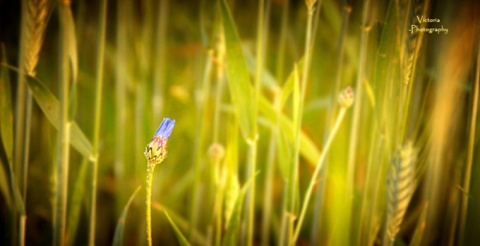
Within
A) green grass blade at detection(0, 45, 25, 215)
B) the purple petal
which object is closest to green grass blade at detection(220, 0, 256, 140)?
the purple petal

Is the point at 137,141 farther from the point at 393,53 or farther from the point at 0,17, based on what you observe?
the point at 393,53

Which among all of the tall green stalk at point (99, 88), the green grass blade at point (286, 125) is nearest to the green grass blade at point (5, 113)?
the tall green stalk at point (99, 88)

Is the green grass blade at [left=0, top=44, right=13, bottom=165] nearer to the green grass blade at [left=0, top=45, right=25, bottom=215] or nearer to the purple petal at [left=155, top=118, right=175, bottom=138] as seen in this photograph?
the green grass blade at [left=0, top=45, right=25, bottom=215]

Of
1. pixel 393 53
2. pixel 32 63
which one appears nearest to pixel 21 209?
pixel 32 63

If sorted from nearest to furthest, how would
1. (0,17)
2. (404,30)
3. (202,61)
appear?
(404,30)
(0,17)
(202,61)

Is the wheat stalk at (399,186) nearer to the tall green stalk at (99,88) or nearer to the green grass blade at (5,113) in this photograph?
the tall green stalk at (99,88)

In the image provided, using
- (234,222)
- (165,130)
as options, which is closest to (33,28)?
(165,130)

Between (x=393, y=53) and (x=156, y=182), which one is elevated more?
(x=393, y=53)

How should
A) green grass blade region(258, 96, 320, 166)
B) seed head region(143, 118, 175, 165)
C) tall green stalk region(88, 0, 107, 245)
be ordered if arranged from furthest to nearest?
green grass blade region(258, 96, 320, 166)
tall green stalk region(88, 0, 107, 245)
seed head region(143, 118, 175, 165)
